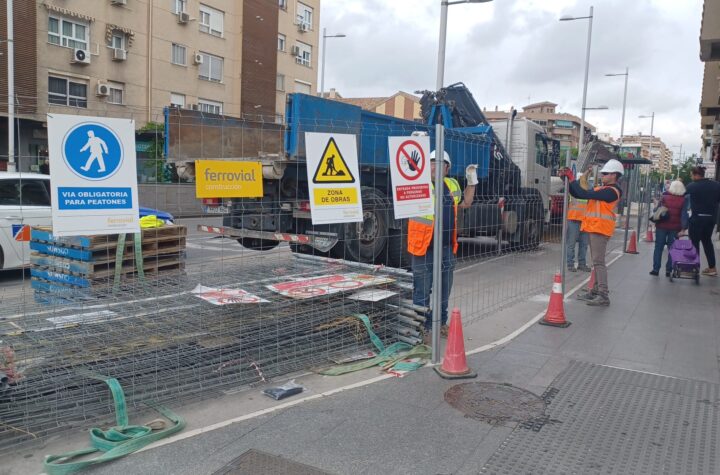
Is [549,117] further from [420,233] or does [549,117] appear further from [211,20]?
[420,233]

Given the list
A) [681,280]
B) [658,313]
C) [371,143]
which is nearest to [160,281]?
[371,143]

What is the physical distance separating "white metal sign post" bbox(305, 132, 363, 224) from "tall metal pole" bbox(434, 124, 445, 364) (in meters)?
0.70

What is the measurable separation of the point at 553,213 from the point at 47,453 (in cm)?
1448

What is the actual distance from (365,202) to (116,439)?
6.54 m

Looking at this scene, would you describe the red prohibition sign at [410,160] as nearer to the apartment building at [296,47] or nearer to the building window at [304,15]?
the apartment building at [296,47]

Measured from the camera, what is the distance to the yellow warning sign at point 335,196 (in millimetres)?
4836

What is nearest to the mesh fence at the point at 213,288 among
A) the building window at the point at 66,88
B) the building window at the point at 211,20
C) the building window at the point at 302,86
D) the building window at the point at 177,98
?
the building window at the point at 66,88

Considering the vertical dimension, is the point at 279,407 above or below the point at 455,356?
below

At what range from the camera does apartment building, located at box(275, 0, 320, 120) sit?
37.6 metres

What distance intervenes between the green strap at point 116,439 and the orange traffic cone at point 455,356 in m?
2.29

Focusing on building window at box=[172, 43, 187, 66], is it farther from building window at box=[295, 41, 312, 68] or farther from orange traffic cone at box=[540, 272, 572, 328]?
orange traffic cone at box=[540, 272, 572, 328]

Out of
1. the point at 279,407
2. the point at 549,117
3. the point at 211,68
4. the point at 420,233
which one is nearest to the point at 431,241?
the point at 420,233

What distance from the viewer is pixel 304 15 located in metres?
39.4

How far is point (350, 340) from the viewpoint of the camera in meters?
5.63
